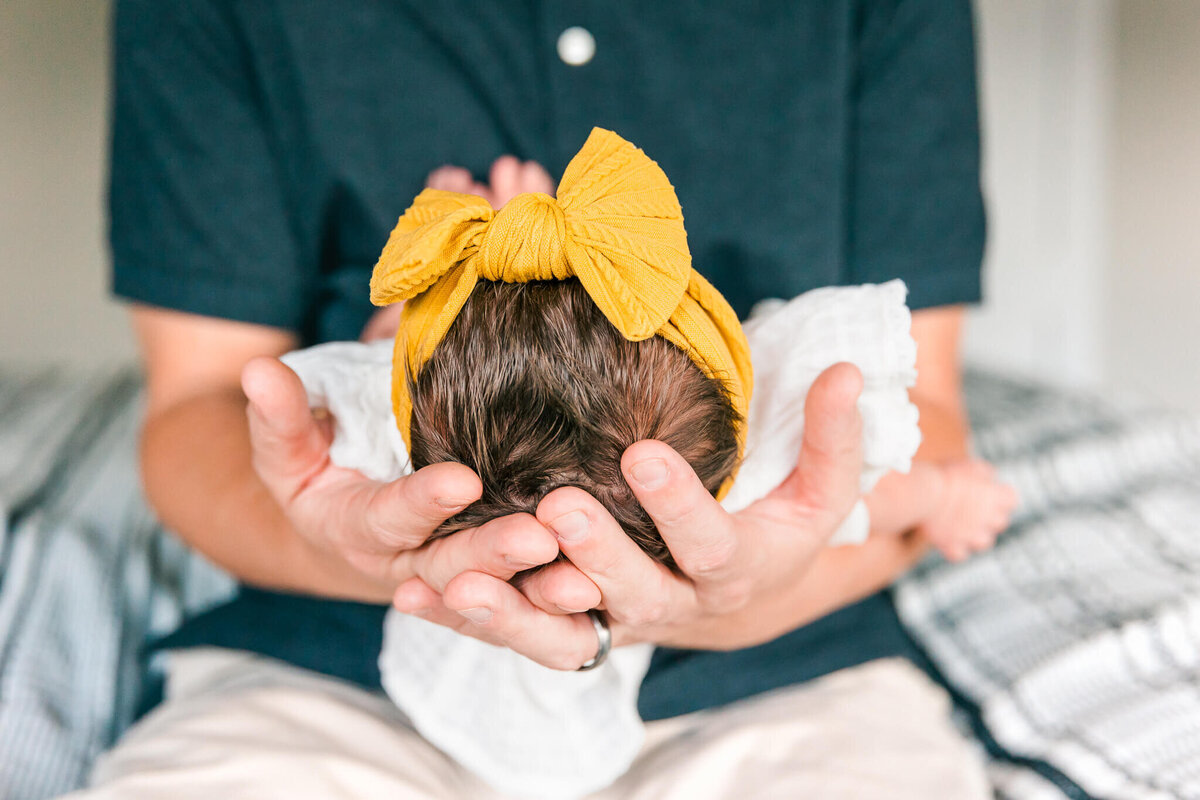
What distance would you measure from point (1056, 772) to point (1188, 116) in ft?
4.84

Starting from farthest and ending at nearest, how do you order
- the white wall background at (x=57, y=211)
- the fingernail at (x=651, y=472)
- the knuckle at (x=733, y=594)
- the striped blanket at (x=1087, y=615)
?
the white wall background at (x=57, y=211)
the striped blanket at (x=1087, y=615)
the knuckle at (x=733, y=594)
the fingernail at (x=651, y=472)

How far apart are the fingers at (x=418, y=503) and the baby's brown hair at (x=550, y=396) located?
0.08 ft

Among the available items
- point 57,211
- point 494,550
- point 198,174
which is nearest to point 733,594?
point 494,550

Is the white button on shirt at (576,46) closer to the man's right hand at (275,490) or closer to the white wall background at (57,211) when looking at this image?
the man's right hand at (275,490)

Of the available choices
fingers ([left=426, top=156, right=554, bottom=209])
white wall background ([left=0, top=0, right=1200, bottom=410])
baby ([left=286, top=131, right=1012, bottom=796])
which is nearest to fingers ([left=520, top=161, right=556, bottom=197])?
fingers ([left=426, top=156, right=554, bottom=209])

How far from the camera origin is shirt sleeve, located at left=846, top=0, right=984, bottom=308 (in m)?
0.61

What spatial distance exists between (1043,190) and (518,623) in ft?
6.48

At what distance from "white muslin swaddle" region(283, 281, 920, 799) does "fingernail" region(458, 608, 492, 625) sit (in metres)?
0.09

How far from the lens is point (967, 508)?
617mm

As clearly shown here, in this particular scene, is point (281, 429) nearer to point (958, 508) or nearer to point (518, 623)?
point (518, 623)

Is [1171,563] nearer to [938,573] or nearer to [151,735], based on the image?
[938,573]

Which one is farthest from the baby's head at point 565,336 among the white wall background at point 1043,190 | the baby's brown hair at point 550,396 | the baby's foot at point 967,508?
the white wall background at point 1043,190

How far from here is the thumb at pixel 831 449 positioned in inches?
15.2

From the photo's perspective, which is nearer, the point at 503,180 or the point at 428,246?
the point at 428,246
